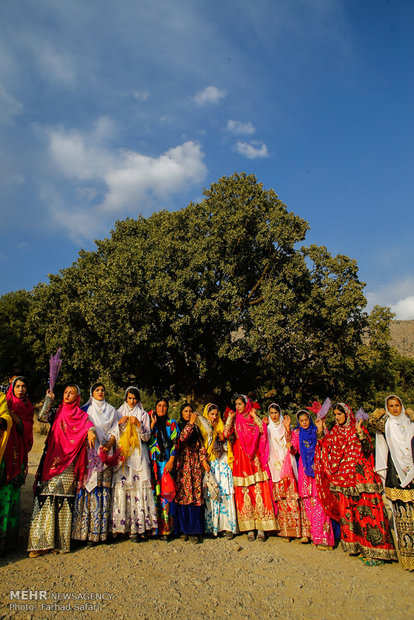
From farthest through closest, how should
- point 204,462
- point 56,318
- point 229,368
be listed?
1. point 229,368
2. point 56,318
3. point 204,462

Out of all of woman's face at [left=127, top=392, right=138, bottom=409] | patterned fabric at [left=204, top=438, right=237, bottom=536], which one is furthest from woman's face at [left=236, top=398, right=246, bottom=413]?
woman's face at [left=127, top=392, right=138, bottom=409]

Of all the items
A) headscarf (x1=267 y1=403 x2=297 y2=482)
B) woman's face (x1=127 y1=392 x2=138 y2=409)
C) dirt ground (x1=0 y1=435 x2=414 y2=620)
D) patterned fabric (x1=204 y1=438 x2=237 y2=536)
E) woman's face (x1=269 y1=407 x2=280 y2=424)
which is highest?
woman's face (x1=127 y1=392 x2=138 y2=409)

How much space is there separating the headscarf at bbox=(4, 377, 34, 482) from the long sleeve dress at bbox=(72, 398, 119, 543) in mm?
736

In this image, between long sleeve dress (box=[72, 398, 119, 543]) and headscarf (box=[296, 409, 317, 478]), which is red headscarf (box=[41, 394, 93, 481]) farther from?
headscarf (box=[296, 409, 317, 478])

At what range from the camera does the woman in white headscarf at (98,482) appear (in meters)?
4.53

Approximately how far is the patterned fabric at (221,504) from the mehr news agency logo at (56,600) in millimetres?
2230

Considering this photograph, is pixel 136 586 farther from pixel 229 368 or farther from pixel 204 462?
pixel 229 368

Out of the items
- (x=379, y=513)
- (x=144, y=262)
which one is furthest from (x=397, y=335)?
(x=379, y=513)

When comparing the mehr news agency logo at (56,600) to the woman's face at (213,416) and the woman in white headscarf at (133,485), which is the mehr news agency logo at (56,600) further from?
the woman's face at (213,416)

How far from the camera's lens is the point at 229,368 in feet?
46.5

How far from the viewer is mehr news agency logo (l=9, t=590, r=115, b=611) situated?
3.10 metres

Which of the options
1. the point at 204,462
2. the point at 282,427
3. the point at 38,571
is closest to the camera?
the point at 38,571

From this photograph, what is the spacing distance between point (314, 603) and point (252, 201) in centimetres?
1214

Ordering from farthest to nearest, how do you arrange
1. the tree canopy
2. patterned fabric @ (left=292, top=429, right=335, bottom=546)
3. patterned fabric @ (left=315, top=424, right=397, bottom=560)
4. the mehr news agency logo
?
the tree canopy
patterned fabric @ (left=292, top=429, right=335, bottom=546)
patterned fabric @ (left=315, top=424, right=397, bottom=560)
the mehr news agency logo
